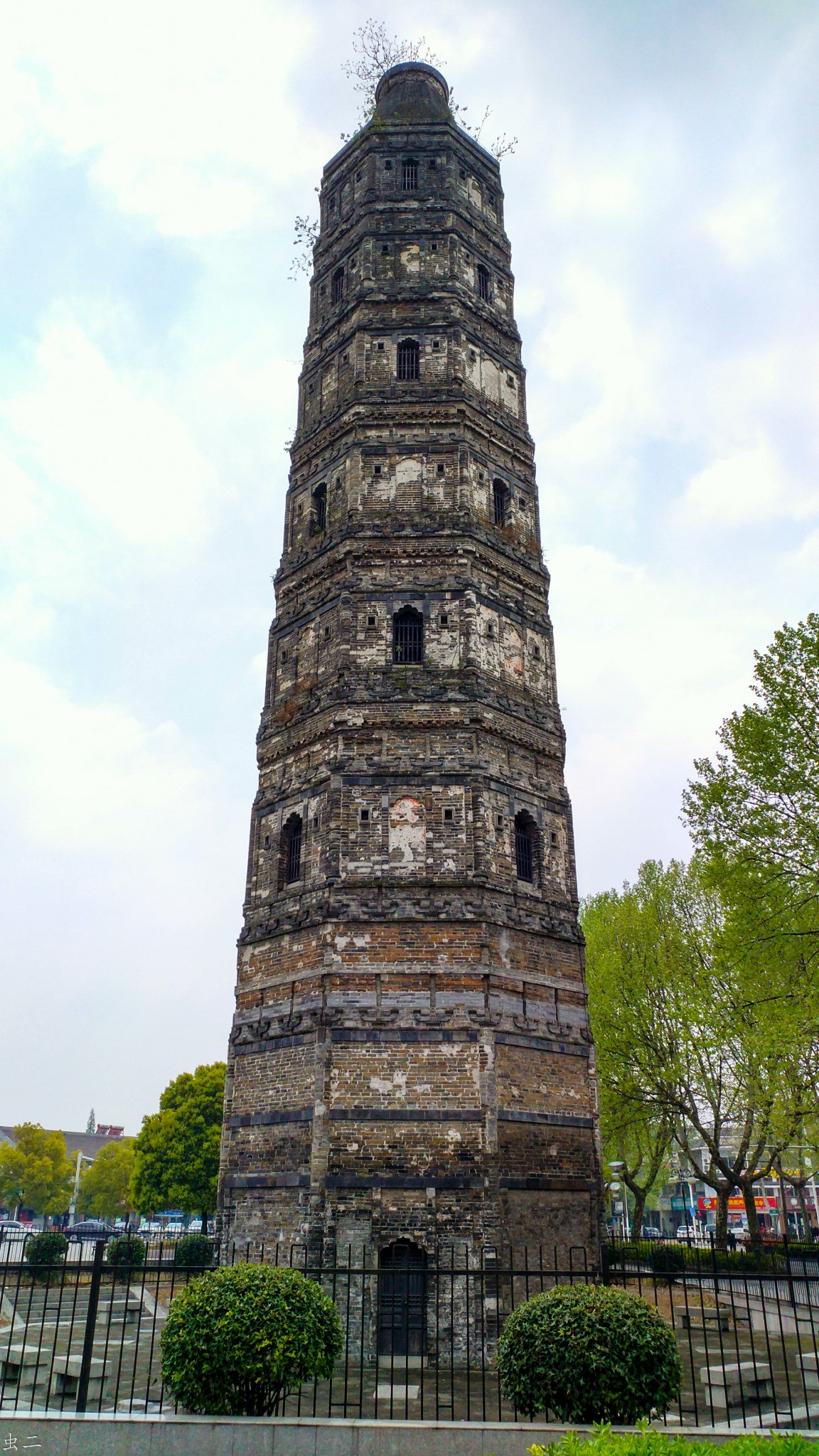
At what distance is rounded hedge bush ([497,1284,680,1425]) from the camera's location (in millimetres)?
8594

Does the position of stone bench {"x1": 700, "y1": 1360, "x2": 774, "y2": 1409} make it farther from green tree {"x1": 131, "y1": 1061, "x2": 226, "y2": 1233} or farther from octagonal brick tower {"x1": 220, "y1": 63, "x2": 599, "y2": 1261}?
green tree {"x1": 131, "y1": 1061, "x2": 226, "y2": 1233}

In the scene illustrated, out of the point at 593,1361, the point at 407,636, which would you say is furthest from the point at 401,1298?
the point at 407,636

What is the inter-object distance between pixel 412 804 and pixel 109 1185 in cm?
6028

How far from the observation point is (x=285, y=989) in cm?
1864

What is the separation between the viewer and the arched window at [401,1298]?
15.4 metres

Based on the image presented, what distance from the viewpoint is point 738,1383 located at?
1204 cm

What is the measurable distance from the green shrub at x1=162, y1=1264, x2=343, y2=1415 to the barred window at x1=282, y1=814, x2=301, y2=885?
10.9m

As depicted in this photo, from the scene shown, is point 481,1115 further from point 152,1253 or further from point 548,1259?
point 152,1253

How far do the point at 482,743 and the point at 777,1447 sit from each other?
14.7 metres

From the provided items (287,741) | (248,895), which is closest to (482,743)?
(287,741)

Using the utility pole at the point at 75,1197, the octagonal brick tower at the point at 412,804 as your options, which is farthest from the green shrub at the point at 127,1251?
the utility pole at the point at 75,1197

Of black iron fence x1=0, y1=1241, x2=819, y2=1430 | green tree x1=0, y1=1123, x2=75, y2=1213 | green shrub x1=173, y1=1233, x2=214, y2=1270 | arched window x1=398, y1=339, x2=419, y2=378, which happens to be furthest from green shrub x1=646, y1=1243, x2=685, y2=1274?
green tree x1=0, y1=1123, x2=75, y2=1213

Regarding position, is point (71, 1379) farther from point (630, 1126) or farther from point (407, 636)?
point (630, 1126)

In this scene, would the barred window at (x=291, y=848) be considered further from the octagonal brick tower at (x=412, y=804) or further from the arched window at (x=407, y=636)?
the arched window at (x=407, y=636)
